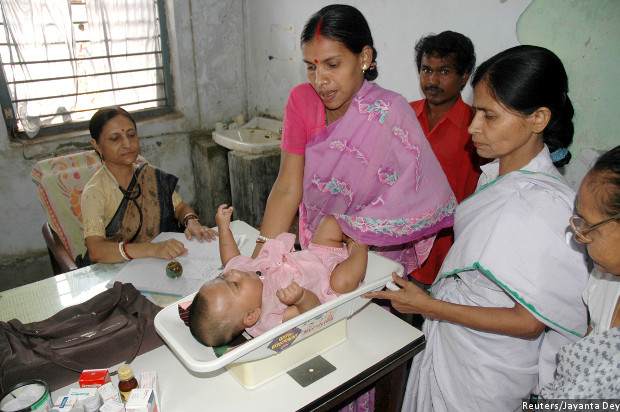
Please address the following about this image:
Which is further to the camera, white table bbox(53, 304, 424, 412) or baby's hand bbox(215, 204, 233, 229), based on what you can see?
baby's hand bbox(215, 204, 233, 229)

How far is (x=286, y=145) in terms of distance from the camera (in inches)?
68.6

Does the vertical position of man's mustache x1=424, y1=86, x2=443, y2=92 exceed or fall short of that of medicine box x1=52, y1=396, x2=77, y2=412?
it exceeds it

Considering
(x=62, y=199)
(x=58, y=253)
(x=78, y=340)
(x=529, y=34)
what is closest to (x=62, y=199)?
(x=62, y=199)

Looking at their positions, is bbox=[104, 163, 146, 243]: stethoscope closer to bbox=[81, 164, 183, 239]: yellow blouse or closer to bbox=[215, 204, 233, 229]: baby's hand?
bbox=[81, 164, 183, 239]: yellow blouse

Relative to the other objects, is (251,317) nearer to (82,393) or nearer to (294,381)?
(294,381)

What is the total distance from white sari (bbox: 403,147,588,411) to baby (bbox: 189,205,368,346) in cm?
36

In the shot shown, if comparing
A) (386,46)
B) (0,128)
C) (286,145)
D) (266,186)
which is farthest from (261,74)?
(286,145)

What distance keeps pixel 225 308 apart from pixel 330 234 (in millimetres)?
482

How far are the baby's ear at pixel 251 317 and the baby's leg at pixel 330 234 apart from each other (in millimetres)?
376

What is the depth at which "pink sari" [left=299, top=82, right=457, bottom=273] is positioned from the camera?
1471 millimetres

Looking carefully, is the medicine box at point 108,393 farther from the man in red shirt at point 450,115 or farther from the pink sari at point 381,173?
the man in red shirt at point 450,115

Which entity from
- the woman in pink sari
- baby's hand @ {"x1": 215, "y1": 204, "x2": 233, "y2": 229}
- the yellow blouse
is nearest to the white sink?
the yellow blouse

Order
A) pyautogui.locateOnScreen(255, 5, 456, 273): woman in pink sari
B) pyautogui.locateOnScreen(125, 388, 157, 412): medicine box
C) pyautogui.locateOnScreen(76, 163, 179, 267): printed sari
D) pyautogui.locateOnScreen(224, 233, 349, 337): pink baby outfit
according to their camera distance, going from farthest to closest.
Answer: pyautogui.locateOnScreen(76, 163, 179, 267): printed sari < pyautogui.locateOnScreen(255, 5, 456, 273): woman in pink sari < pyautogui.locateOnScreen(224, 233, 349, 337): pink baby outfit < pyautogui.locateOnScreen(125, 388, 157, 412): medicine box

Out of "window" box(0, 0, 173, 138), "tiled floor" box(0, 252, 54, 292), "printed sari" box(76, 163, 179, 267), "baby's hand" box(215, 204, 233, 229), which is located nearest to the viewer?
"baby's hand" box(215, 204, 233, 229)
